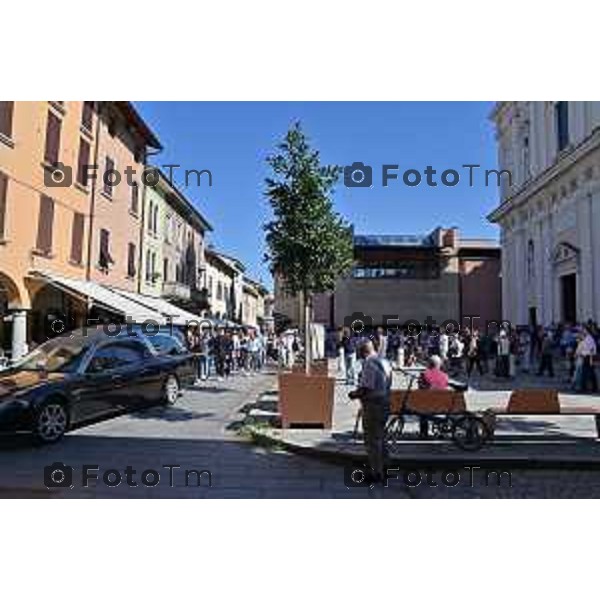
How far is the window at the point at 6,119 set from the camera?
56.3 feet

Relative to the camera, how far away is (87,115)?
2297 cm

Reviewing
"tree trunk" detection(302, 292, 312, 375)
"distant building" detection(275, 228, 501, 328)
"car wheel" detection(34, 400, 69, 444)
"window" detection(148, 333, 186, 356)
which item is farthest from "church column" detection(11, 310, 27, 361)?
"distant building" detection(275, 228, 501, 328)

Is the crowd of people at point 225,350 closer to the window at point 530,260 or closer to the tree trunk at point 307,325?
the tree trunk at point 307,325

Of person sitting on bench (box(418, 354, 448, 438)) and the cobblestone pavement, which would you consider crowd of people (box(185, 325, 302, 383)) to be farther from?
the cobblestone pavement

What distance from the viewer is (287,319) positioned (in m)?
46.1

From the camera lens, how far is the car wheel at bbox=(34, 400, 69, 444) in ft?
32.8

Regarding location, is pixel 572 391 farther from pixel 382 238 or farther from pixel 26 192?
pixel 382 238

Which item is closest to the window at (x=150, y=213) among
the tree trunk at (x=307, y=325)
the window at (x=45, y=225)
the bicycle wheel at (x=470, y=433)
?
the window at (x=45, y=225)

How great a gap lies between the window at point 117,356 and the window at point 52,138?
29.7ft

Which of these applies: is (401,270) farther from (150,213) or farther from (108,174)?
(108,174)

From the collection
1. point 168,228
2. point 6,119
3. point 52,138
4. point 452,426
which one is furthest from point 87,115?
point 452,426

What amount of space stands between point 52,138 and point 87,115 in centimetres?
304

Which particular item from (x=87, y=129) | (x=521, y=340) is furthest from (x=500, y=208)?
(x=87, y=129)

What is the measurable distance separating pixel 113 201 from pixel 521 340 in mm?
15126
